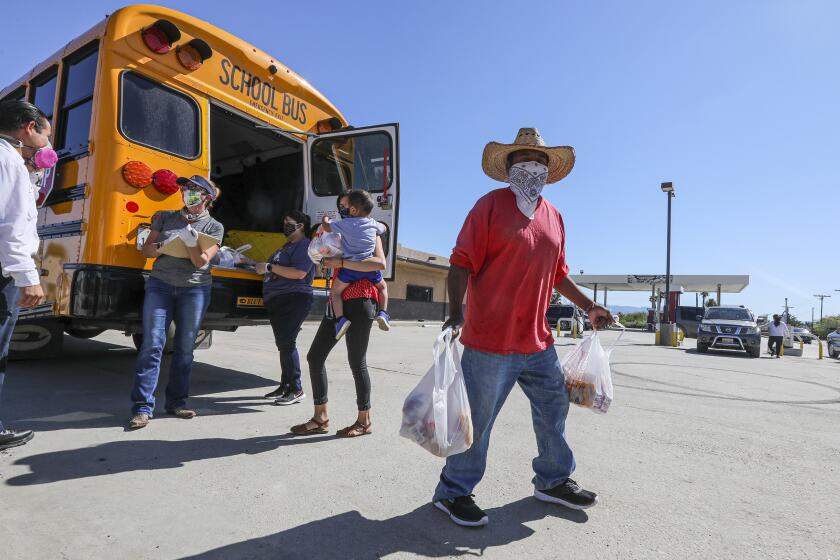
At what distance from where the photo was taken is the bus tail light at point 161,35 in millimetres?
3986

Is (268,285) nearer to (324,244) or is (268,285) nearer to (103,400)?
(324,244)

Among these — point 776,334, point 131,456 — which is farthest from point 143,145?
point 776,334

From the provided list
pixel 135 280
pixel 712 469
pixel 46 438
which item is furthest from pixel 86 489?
pixel 712 469

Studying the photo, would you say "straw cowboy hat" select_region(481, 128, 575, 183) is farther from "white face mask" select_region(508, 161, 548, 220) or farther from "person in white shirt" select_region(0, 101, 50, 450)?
"person in white shirt" select_region(0, 101, 50, 450)

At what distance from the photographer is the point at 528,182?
256 cm

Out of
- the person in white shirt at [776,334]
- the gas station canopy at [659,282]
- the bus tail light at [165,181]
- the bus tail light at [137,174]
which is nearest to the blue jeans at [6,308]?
the bus tail light at [137,174]

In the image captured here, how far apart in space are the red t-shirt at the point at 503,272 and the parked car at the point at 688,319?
92.0 feet

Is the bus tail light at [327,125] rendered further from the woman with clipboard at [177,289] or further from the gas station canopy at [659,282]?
the gas station canopy at [659,282]

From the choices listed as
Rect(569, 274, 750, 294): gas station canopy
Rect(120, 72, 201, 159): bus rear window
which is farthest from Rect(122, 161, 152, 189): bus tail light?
Rect(569, 274, 750, 294): gas station canopy

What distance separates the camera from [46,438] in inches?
122

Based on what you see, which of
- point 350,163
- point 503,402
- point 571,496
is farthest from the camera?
point 350,163

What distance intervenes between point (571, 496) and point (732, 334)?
14578mm

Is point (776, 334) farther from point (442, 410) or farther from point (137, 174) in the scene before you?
point (137, 174)

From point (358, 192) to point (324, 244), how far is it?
0.45 m
